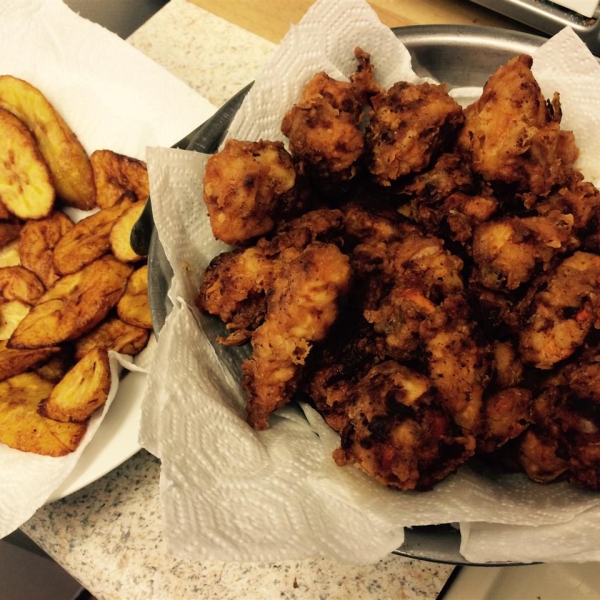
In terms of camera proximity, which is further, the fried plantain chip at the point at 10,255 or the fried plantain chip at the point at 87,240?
the fried plantain chip at the point at 10,255

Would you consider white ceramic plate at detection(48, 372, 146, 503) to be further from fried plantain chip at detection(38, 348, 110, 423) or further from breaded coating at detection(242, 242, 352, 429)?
breaded coating at detection(242, 242, 352, 429)

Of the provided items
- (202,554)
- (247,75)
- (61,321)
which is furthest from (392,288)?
(247,75)

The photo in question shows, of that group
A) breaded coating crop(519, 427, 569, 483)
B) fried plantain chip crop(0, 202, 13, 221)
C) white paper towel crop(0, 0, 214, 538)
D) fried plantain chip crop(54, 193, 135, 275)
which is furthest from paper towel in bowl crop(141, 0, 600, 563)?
fried plantain chip crop(0, 202, 13, 221)

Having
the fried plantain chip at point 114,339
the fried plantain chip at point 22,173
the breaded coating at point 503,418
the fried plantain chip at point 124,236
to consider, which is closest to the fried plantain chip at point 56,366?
the fried plantain chip at point 114,339

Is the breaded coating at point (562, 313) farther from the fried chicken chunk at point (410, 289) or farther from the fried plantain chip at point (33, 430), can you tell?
the fried plantain chip at point (33, 430)

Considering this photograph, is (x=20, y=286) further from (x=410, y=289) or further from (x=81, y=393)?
(x=410, y=289)
